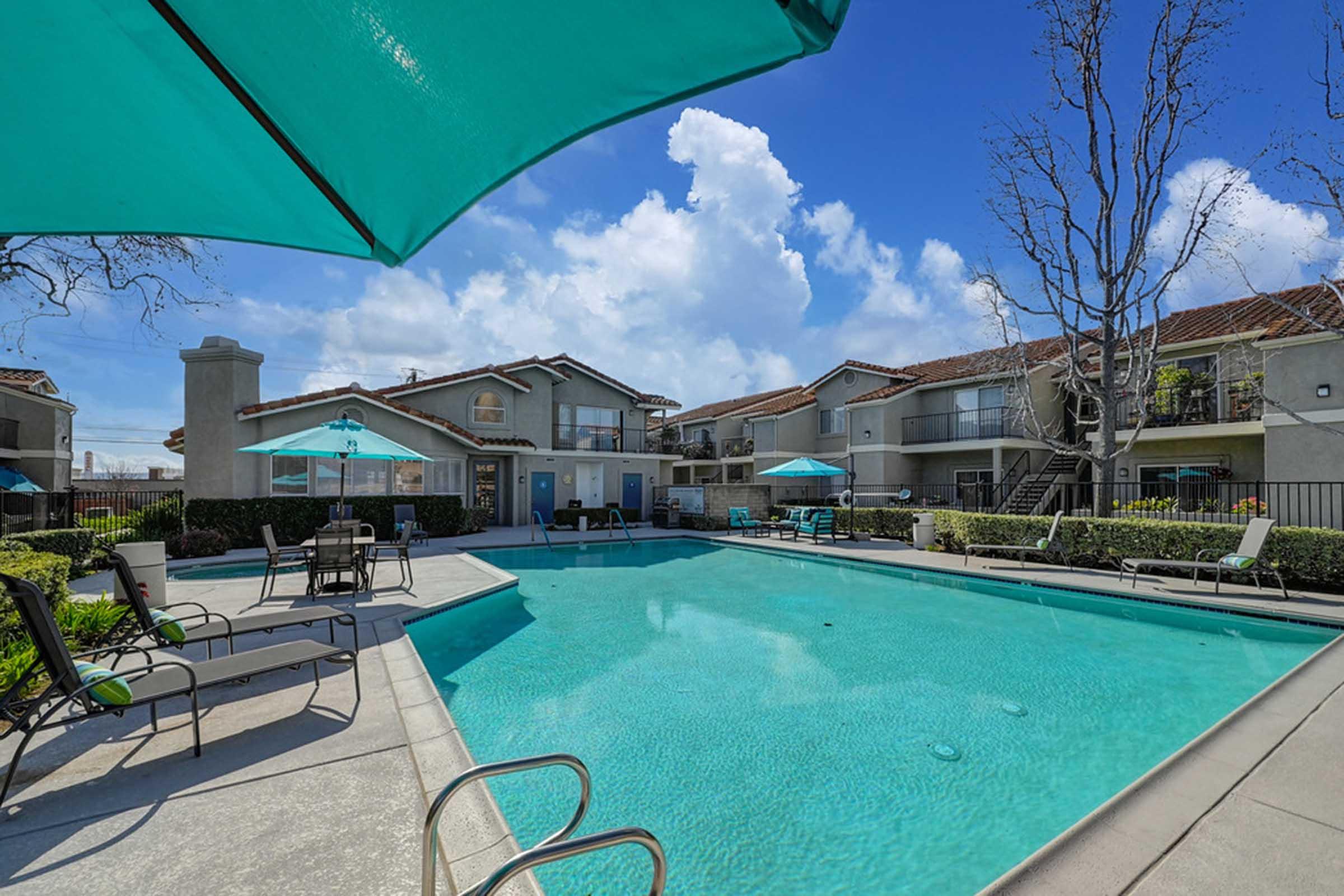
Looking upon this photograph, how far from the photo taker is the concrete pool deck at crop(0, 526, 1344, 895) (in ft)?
9.37

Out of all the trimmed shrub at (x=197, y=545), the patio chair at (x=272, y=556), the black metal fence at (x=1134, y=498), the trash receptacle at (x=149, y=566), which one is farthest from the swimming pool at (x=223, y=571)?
the black metal fence at (x=1134, y=498)

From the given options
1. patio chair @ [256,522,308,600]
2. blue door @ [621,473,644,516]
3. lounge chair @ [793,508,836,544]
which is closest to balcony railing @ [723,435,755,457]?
blue door @ [621,473,644,516]

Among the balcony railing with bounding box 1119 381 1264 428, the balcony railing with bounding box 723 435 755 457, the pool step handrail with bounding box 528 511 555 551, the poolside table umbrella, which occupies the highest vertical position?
the balcony railing with bounding box 1119 381 1264 428

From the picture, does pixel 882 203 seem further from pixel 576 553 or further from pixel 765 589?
pixel 576 553

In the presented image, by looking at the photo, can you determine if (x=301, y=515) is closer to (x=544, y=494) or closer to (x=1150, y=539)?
(x=544, y=494)

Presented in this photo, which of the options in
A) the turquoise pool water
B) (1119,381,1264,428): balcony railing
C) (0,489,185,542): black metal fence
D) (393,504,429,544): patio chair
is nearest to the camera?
the turquoise pool water

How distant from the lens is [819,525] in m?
18.9

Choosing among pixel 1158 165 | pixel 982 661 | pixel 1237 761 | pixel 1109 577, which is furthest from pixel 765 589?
pixel 1158 165

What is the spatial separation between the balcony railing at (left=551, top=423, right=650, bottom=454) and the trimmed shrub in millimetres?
12581

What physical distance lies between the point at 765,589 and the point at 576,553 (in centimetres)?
718

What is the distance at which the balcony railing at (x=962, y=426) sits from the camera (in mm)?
23031

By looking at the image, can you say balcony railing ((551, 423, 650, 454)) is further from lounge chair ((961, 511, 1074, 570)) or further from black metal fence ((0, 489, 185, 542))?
lounge chair ((961, 511, 1074, 570))

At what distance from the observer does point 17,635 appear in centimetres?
516

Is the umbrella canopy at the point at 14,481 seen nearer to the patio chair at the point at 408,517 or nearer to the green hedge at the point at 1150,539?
the patio chair at the point at 408,517
